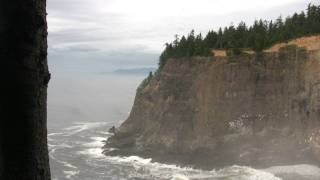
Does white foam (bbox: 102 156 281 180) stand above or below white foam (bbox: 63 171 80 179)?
above

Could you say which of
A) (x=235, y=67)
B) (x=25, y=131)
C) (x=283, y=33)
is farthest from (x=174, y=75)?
(x=25, y=131)

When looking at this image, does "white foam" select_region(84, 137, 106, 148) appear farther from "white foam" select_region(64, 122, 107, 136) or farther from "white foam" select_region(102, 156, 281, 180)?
"white foam" select_region(102, 156, 281, 180)

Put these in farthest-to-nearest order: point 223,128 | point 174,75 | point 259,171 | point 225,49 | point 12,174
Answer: point 225,49
point 174,75
point 223,128
point 259,171
point 12,174

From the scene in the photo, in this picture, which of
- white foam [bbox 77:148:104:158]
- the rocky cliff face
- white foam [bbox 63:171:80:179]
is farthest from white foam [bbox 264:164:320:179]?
white foam [bbox 77:148:104:158]

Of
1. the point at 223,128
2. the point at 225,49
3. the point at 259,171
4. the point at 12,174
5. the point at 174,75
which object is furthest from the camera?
the point at 225,49

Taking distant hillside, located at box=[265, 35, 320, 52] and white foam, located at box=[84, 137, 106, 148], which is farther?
white foam, located at box=[84, 137, 106, 148]

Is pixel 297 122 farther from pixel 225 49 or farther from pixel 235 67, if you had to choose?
pixel 225 49

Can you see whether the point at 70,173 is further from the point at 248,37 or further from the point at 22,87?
the point at 22,87

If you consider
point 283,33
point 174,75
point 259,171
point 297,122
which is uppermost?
point 283,33
